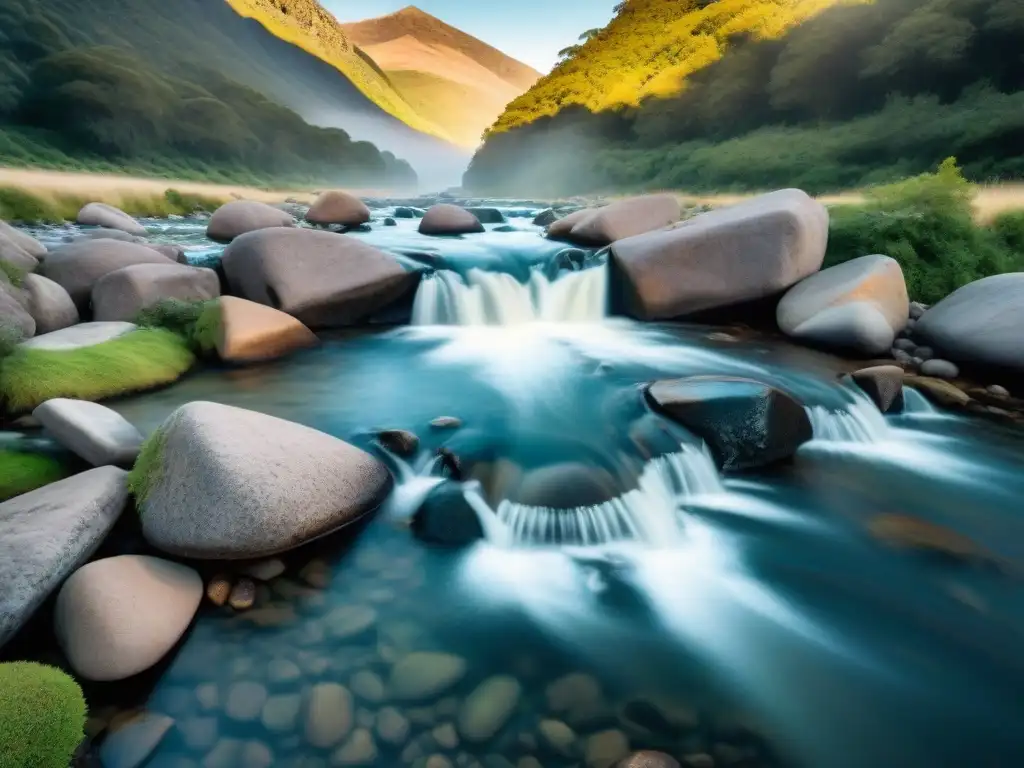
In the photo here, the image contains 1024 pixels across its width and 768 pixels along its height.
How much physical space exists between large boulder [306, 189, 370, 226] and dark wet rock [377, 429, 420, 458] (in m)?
11.8

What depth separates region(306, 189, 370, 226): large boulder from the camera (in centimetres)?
1505

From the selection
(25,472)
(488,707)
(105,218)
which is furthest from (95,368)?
(105,218)

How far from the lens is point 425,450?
15.1 feet

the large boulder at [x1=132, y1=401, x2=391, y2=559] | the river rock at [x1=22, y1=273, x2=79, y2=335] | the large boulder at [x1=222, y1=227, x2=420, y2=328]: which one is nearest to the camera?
the large boulder at [x1=132, y1=401, x2=391, y2=559]

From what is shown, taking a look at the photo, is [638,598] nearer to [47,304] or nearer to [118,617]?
[118,617]

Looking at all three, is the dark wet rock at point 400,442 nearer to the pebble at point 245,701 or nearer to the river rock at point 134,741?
the pebble at point 245,701

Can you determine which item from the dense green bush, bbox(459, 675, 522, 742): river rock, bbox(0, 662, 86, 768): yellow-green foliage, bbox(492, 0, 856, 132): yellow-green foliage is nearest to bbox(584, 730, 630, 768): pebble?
bbox(459, 675, 522, 742): river rock

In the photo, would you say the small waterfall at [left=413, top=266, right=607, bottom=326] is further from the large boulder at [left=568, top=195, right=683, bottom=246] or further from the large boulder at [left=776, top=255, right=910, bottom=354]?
the large boulder at [left=776, top=255, right=910, bottom=354]

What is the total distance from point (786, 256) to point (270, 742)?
7.83m

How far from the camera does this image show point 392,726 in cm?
245

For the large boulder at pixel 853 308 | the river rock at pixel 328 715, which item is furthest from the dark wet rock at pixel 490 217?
the river rock at pixel 328 715

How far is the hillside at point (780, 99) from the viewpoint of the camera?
67.9 ft

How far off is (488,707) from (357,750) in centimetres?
57

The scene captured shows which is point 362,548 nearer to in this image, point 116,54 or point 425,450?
point 425,450
